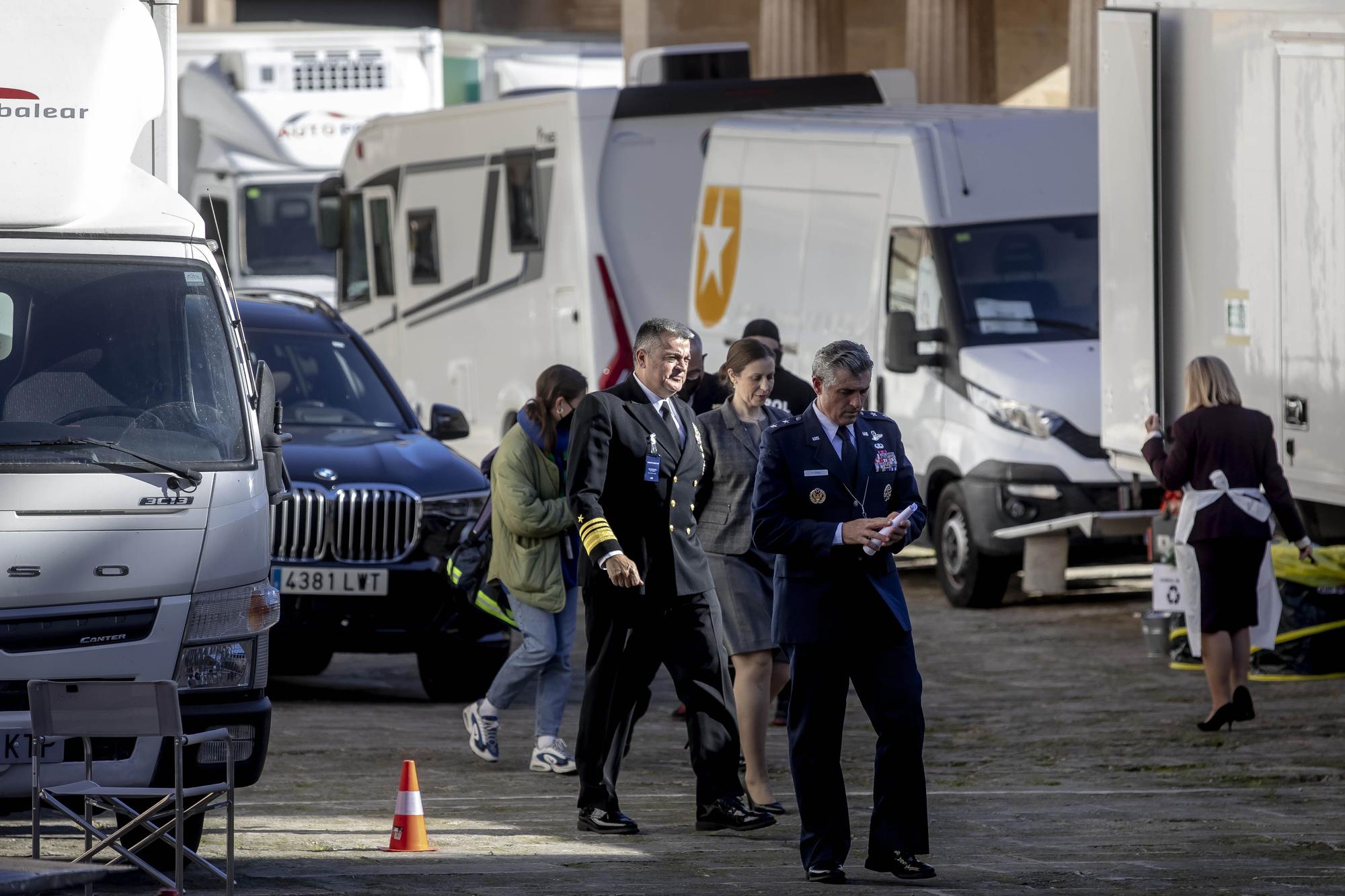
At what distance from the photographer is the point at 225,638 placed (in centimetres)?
729

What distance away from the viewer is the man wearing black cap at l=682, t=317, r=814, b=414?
10414 millimetres

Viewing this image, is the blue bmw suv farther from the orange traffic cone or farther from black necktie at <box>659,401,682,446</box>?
the orange traffic cone

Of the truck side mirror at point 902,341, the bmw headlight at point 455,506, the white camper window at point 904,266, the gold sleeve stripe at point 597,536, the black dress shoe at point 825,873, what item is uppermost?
the white camper window at point 904,266

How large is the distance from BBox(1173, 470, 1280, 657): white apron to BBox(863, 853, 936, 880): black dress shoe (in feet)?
12.2

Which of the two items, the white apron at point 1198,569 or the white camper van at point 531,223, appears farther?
the white camper van at point 531,223

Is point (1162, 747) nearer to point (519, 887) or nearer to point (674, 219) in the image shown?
point (519, 887)

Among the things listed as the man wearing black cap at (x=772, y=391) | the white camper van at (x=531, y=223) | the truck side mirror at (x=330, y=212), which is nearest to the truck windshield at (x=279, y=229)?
the truck side mirror at (x=330, y=212)

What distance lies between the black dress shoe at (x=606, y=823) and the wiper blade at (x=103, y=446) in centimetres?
202

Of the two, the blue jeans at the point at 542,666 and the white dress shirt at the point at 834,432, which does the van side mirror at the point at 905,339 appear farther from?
the white dress shirt at the point at 834,432

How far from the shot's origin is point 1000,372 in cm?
1461

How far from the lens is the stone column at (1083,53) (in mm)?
21453

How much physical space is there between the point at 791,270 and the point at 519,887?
9270mm

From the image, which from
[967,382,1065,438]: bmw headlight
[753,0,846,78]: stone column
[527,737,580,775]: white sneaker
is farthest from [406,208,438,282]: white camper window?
[527,737,580,775]: white sneaker

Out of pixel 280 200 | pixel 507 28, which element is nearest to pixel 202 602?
pixel 280 200
